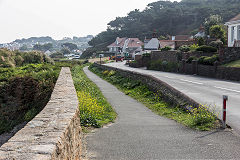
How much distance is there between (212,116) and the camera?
9.71m

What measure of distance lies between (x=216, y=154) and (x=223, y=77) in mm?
21002

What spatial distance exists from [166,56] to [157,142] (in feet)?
123

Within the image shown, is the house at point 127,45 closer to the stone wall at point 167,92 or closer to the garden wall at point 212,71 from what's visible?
the garden wall at point 212,71

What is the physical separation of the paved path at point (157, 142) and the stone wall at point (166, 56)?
103ft

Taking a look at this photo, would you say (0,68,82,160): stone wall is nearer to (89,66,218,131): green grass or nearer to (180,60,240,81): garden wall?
(89,66,218,131): green grass

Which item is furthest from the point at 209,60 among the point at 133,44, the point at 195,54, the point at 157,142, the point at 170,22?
the point at 170,22

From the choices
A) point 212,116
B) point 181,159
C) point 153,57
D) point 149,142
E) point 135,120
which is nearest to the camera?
point 181,159

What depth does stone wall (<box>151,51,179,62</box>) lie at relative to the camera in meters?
41.0

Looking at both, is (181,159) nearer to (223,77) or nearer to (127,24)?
(223,77)

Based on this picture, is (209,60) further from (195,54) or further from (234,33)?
(234,33)

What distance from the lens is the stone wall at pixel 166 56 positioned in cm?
4101

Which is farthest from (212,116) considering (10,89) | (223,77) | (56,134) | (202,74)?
(202,74)

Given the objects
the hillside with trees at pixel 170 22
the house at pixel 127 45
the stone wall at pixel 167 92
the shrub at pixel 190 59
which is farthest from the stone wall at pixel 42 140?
the hillside with trees at pixel 170 22

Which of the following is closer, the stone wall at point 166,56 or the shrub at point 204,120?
the shrub at point 204,120
